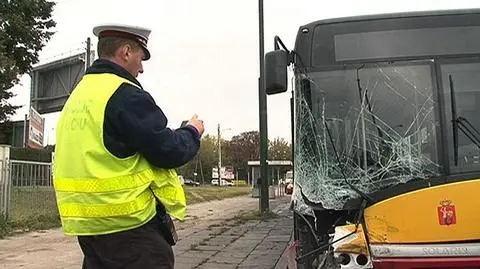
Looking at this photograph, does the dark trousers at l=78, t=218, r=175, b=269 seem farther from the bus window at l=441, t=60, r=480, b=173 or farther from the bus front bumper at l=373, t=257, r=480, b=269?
the bus window at l=441, t=60, r=480, b=173

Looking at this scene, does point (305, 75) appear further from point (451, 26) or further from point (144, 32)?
point (144, 32)

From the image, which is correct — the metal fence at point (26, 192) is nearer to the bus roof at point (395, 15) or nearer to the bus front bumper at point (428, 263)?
the bus roof at point (395, 15)

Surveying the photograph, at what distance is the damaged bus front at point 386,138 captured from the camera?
3.85 meters

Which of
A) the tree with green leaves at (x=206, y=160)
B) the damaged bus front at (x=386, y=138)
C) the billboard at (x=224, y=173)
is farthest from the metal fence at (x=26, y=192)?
the tree with green leaves at (x=206, y=160)

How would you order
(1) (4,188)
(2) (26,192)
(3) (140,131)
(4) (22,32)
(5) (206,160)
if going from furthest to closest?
(5) (206,160) → (4) (22,32) → (2) (26,192) → (1) (4,188) → (3) (140,131)

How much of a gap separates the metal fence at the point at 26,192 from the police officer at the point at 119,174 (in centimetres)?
1094

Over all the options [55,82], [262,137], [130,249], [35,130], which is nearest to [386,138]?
[130,249]

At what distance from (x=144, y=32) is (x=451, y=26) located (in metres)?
3.21

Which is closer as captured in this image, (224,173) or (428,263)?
(428,263)

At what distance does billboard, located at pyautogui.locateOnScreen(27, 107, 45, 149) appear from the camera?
1908 cm

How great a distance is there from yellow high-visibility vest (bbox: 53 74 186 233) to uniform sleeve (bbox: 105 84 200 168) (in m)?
0.05

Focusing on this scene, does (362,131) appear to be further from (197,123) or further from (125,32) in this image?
(125,32)

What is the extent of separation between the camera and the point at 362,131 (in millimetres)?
4793

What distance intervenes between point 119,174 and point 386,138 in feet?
8.80
